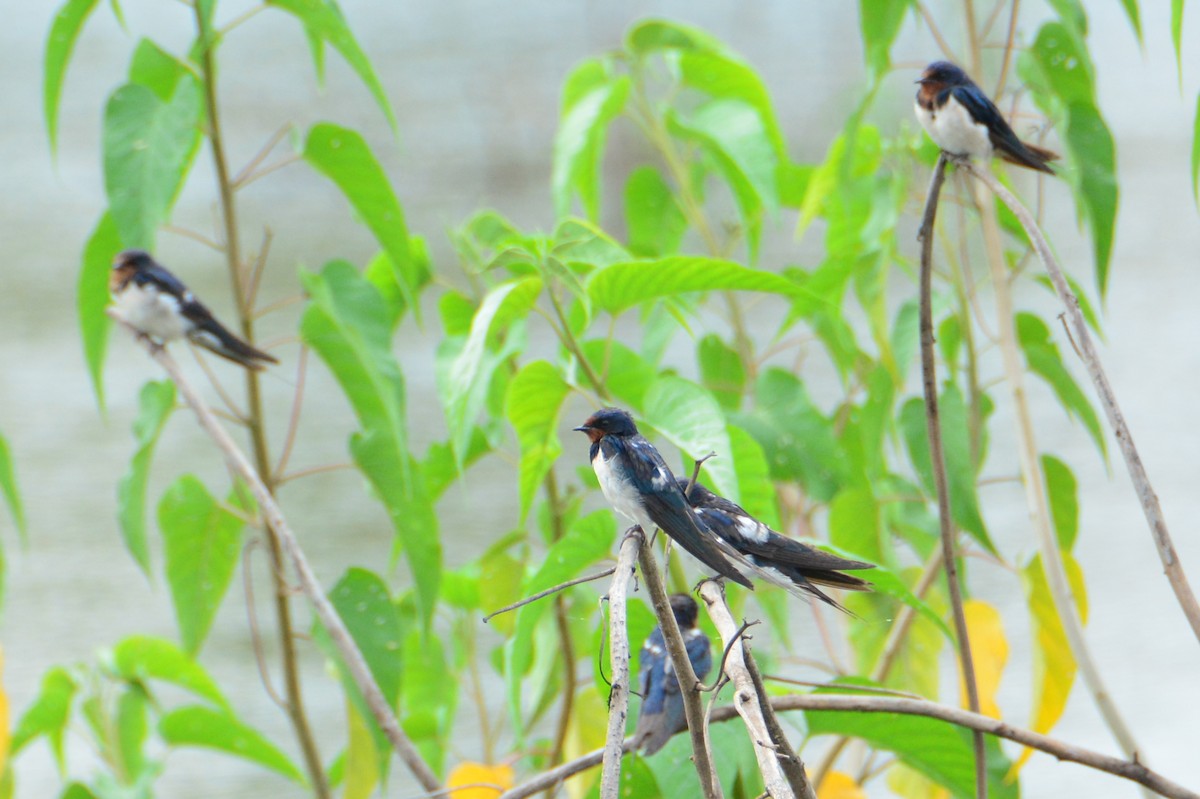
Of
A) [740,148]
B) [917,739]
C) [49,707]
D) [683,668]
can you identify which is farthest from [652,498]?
[49,707]

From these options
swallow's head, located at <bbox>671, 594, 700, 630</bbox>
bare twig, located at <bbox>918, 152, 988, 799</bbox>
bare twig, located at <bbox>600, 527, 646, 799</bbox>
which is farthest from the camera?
swallow's head, located at <bbox>671, 594, 700, 630</bbox>

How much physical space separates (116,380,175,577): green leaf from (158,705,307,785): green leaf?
0.11 metres

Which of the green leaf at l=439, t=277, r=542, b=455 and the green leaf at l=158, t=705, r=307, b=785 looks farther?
the green leaf at l=158, t=705, r=307, b=785

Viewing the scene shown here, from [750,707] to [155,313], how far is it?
0.59 meters

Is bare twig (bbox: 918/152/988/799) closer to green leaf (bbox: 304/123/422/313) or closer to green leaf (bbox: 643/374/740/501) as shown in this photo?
green leaf (bbox: 643/374/740/501)

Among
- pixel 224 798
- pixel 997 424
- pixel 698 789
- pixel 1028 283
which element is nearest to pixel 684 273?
pixel 698 789

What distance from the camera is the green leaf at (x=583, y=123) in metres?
0.73

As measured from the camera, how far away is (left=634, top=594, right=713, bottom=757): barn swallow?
473mm

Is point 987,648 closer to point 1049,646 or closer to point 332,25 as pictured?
point 1049,646

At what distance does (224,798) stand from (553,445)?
1197mm

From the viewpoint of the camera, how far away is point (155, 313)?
736 mm

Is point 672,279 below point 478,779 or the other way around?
the other way around

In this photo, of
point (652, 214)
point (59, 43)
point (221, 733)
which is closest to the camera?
point (59, 43)

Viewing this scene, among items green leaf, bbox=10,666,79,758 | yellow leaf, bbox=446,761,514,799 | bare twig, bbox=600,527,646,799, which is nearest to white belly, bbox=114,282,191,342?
green leaf, bbox=10,666,79,758
